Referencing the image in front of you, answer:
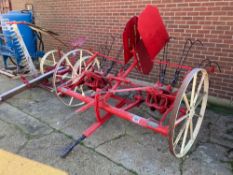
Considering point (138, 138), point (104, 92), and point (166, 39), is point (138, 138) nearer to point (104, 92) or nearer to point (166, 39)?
point (104, 92)

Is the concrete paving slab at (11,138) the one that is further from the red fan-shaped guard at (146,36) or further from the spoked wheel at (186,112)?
the spoked wheel at (186,112)

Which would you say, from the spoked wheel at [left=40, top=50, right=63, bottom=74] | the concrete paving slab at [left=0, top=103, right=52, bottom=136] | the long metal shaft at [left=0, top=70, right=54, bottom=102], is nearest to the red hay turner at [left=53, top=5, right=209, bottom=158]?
the concrete paving slab at [left=0, top=103, right=52, bottom=136]

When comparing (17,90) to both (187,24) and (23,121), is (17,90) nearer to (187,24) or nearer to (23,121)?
(23,121)

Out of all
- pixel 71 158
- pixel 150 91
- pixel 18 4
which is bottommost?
pixel 71 158

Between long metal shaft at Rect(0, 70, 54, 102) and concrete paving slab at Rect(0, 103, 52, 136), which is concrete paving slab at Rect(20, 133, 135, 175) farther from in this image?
long metal shaft at Rect(0, 70, 54, 102)

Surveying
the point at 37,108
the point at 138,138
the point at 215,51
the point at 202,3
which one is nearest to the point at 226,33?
the point at 215,51

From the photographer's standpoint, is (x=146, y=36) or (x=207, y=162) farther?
(x=146, y=36)

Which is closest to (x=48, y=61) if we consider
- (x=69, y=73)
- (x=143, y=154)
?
(x=69, y=73)

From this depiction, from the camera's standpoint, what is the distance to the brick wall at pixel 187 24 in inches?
144

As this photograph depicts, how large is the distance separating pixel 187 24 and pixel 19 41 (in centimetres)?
321

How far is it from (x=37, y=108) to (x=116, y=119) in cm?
138

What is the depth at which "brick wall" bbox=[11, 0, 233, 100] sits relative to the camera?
3646 millimetres

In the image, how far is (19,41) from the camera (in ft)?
16.0

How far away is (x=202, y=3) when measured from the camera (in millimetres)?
3725
